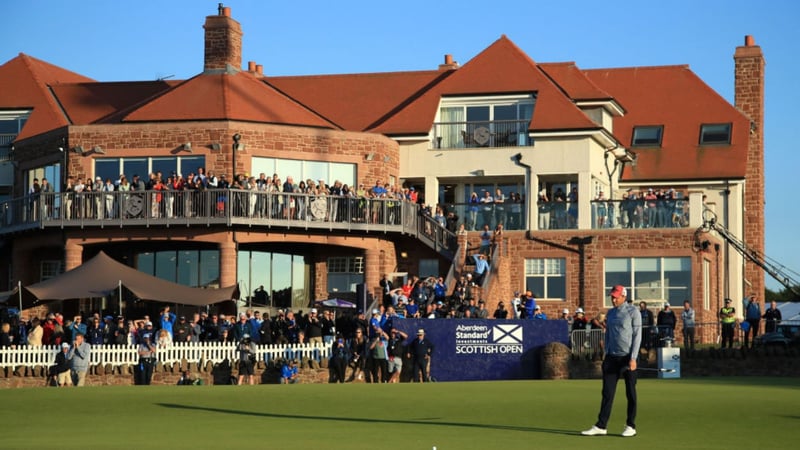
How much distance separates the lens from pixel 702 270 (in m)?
46.1

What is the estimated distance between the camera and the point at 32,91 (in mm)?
52688

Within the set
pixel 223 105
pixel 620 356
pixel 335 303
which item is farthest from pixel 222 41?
pixel 620 356

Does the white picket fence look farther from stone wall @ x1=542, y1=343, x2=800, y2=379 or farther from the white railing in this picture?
the white railing

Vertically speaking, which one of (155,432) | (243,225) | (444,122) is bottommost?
(155,432)

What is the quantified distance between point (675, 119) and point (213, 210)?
19467 mm

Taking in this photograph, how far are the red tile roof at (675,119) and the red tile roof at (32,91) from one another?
2017 cm

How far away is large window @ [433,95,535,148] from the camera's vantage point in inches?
1935

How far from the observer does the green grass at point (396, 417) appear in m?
16.3

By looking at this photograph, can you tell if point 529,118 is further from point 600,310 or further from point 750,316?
point 750,316

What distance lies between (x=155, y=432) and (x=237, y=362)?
17637 mm

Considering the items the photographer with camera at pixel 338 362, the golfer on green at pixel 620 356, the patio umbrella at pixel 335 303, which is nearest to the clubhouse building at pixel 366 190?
the patio umbrella at pixel 335 303

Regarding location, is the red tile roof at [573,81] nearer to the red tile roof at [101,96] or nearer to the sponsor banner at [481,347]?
the red tile roof at [101,96]

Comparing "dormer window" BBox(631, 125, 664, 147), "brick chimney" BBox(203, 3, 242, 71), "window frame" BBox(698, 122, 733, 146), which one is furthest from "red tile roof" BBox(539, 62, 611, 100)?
"brick chimney" BBox(203, 3, 242, 71)

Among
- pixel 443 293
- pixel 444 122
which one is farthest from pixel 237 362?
pixel 444 122
